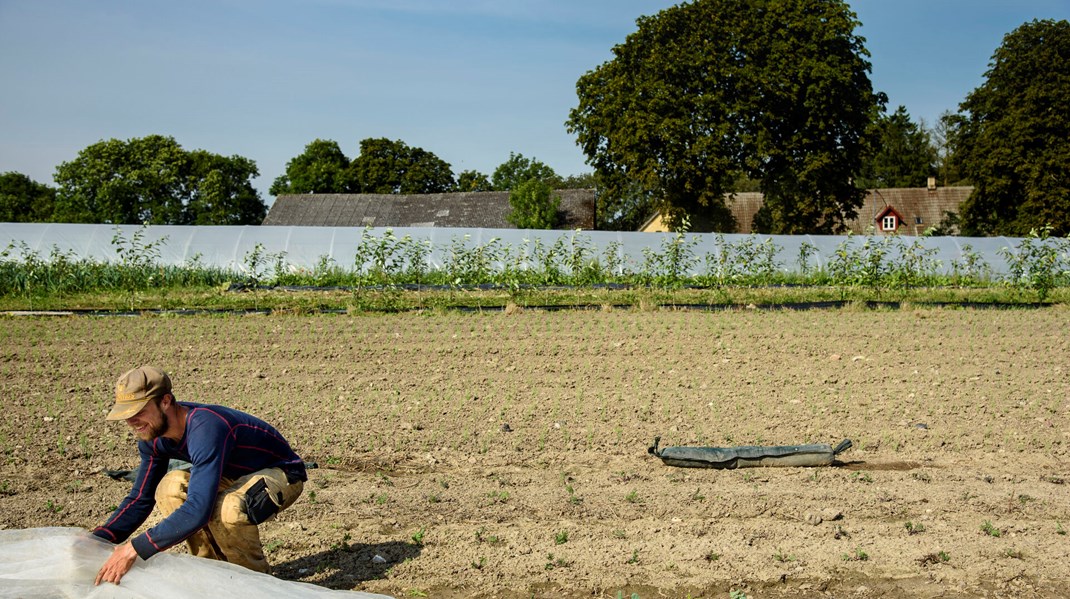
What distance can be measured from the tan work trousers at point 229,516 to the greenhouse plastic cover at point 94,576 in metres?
0.35

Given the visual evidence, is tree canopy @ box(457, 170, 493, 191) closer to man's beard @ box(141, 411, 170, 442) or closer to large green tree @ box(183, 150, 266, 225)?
large green tree @ box(183, 150, 266, 225)

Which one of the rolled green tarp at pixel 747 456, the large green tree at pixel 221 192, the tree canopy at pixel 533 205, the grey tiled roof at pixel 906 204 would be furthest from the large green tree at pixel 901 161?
the rolled green tarp at pixel 747 456

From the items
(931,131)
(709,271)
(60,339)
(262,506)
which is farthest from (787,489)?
(931,131)

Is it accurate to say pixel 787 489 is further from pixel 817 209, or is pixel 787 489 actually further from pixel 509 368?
pixel 817 209

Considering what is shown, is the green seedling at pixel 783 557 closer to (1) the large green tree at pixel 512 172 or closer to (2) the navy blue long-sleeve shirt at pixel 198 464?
(2) the navy blue long-sleeve shirt at pixel 198 464

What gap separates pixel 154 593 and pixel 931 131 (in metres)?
77.7

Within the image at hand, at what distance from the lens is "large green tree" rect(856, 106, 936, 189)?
227 feet

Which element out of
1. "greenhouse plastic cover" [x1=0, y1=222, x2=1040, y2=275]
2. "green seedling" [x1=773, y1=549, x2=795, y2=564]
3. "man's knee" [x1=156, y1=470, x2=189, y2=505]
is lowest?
"green seedling" [x1=773, y1=549, x2=795, y2=564]

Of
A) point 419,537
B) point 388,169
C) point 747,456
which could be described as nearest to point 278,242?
point 747,456

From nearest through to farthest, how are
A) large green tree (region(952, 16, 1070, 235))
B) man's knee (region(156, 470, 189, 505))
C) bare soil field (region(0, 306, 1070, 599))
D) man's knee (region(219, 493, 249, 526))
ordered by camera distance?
man's knee (region(219, 493, 249, 526)) → man's knee (region(156, 470, 189, 505)) → bare soil field (region(0, 306, 1070, 599)) → large green tree (region(952, 16, 1070, 235))

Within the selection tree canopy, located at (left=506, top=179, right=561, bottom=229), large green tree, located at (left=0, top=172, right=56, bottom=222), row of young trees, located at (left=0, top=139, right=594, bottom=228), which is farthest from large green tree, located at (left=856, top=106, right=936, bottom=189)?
large green tree, located at (left=0, top=172, right=56, bottom=222)

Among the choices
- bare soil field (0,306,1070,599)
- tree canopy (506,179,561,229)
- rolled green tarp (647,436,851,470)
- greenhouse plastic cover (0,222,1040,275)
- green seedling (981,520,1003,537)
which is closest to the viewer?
bare soil field (0,306,1070,599)

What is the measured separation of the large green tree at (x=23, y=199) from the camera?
67.9 m

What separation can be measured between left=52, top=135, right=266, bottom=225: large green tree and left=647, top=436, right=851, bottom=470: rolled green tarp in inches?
2379
